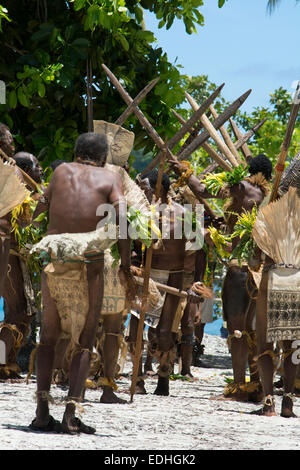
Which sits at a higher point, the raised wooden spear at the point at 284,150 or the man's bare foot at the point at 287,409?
the raised wooden spear at the point at 284,150

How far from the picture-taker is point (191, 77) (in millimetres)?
17859

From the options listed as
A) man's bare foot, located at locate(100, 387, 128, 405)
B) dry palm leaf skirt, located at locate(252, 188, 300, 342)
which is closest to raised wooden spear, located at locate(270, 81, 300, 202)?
dry palm leaf skirt, located at locate(252, 188, 300, 342)

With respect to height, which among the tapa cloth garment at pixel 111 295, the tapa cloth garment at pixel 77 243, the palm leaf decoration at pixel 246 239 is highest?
the palm leaf decoration at pixel 246 239

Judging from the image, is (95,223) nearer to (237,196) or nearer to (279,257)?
(279,257)

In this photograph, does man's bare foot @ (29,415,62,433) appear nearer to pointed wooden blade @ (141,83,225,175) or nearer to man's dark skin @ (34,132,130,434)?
man's dark skin @ (34,132,130,434)

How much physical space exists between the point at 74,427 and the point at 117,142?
2.69 meters

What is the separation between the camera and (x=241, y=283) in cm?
777

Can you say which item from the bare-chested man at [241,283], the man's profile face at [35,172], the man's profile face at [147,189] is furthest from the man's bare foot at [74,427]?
the man's profile face at [35,172]

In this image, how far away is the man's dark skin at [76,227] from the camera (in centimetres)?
538

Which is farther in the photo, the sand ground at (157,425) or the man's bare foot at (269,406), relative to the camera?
the man's bare foot at (269,406)

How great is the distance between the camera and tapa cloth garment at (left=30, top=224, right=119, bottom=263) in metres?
5.36

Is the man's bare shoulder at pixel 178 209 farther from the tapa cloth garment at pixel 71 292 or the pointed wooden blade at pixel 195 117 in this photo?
the tapa cloth garment at pixel 71 292

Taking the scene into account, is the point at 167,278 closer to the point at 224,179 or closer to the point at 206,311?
the point at 224,179

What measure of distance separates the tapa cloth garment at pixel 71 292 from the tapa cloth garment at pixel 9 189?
3.69 ft
